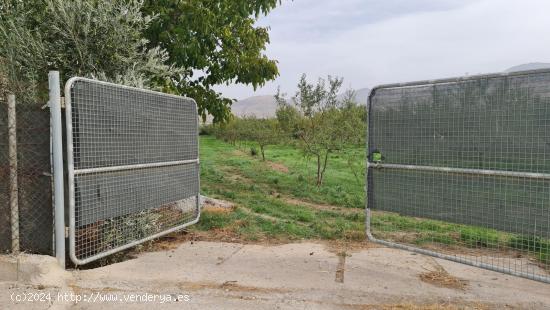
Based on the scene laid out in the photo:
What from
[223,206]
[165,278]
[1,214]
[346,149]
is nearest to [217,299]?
[165,278]

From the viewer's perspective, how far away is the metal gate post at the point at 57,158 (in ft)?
13.4

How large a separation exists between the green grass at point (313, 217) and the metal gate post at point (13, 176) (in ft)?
8.96

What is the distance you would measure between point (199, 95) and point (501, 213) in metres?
→ 6.98

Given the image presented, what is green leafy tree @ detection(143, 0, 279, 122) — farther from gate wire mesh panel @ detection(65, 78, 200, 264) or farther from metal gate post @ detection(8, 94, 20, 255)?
metal gate post @ detection(8, 94, 20, 255)

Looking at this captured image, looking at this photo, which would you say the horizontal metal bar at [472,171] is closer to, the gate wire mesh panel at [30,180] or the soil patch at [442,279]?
the soil patch at [442,279]

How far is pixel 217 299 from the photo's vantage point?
12.4 feet

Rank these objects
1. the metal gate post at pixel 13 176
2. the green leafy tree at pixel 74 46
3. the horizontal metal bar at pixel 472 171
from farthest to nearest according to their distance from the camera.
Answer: the green leafy tree at pixel 74 46 → the metal gate post at pixel 13 176 → the horizontal metal bar at pixel 472 171

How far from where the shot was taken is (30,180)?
4.30 metres

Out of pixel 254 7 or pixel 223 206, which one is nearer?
pixel 223 206

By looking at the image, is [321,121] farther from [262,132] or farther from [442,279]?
[442,279]

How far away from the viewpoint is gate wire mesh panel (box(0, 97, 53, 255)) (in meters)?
4.25

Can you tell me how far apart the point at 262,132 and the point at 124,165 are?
15969 millimetres

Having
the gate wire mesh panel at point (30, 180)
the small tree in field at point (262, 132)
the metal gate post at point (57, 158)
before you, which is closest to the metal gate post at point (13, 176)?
the gate wire mesh panel at point (30, 180)

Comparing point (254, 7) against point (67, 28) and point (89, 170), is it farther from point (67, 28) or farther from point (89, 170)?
point (89, 170)
